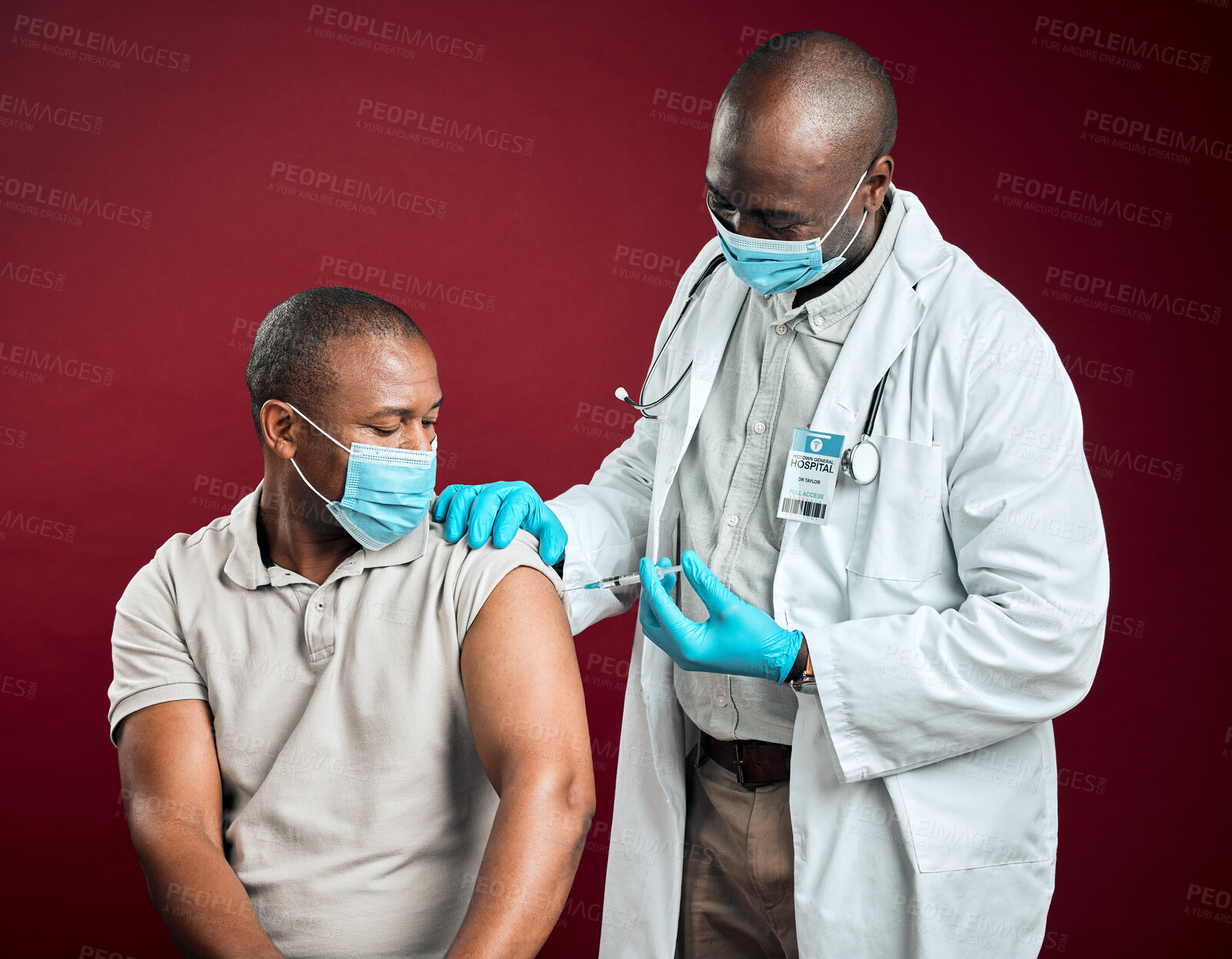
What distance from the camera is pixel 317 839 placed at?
1.45 metres

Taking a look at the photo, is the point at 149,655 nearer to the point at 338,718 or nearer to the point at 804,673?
the point at 338,718

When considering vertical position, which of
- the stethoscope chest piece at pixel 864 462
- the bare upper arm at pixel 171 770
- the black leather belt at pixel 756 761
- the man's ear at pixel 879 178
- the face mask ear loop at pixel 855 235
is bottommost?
the bare upper arm at pixel 171 770

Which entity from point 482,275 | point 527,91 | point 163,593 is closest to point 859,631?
point 163,593

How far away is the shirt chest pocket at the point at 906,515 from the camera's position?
1593 millimetres

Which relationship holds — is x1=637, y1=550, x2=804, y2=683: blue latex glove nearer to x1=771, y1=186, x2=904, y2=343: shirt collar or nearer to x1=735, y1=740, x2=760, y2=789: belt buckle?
x1=735, y1=740, x2=760, y2=789: belt buckle

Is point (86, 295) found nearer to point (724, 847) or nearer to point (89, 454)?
point (89, 454)

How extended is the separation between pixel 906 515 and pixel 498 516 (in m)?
0.61

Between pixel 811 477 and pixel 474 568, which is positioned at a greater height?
pixel 811 477

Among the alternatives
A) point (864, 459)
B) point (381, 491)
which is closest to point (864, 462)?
point (864, 459)

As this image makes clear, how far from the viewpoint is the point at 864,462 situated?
1621mm

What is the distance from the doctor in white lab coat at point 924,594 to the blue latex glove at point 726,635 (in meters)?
0.01

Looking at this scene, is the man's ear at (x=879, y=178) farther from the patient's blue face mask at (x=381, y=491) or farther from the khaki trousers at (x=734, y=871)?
the khaki trousers at (x=734, y=871)

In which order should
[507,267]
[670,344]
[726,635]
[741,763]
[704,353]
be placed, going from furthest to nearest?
[507,267] → [670,344] → [704,353] → [741,763] → [726,635]

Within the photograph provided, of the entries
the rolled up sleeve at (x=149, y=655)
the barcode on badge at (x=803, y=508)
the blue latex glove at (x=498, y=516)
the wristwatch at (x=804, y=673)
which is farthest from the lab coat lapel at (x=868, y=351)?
the rolled up sleeve at (x=149, y=655)
